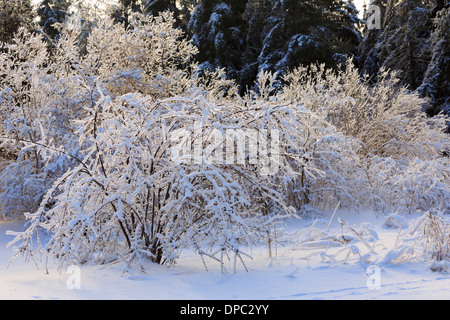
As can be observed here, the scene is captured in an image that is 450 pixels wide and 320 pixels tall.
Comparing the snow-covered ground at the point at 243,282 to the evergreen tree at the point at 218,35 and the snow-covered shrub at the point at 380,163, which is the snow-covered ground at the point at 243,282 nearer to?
the snow-covered shrub at the point at 380,163

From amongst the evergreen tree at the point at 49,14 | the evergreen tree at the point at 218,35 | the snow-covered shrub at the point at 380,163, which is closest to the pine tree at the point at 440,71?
the snow-covered shrub at the point at 380,163

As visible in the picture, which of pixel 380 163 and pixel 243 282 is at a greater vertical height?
pixel 380 163

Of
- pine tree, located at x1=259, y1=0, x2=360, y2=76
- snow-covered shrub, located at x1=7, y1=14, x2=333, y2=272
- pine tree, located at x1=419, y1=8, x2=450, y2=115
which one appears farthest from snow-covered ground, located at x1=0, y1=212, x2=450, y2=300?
pine tree, located at x1=259, y1=0, x2=360, y2=76

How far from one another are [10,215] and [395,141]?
24.2 feet

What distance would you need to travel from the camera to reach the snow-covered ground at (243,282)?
3.10 metres

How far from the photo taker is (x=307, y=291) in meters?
3.16

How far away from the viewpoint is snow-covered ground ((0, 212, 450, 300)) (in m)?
3.10

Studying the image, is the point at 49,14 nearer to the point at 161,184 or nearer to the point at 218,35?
the point at 218,35

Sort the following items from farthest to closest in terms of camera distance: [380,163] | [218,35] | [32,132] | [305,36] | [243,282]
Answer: [218,35] < [305,36] < [380,163] < [32,132] < [243,282]

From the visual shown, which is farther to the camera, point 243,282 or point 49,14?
point 49,14

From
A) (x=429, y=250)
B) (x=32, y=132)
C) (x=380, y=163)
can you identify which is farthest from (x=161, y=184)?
(x=380, y=163)

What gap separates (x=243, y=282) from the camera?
343 centimetres
